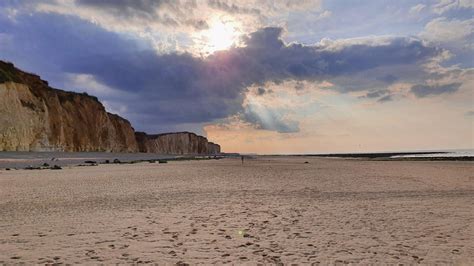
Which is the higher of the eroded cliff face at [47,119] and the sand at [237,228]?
the eroded cliff face at [47,119]

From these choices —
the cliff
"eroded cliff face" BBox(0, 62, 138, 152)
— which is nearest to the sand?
"eroded cliff face" BBox(0, 62, 138, 152)

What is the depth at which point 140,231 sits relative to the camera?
32.2 ft

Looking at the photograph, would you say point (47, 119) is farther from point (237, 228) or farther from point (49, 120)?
point (237, 228)

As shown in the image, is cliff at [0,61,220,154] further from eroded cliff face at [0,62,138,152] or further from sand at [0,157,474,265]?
sand at [0,157,474,265]

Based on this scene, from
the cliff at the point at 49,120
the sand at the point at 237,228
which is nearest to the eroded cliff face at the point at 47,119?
the cliff at the point at 49,120

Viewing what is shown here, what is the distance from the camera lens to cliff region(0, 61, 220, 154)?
2446 inches

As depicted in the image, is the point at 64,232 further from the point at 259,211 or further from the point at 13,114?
the point at 13,114

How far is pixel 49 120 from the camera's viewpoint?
78062mm

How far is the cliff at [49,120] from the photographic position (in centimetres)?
6213

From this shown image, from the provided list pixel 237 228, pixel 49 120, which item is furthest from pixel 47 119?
pixel 237 228

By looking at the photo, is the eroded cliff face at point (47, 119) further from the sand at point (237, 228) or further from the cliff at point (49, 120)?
the sand at point (237, 228)

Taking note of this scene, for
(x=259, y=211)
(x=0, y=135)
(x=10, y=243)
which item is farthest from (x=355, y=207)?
(x=0, y=135)

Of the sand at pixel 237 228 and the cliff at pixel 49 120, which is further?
the cliff at pixel 49 120

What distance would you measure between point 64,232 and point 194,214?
4130 mm
